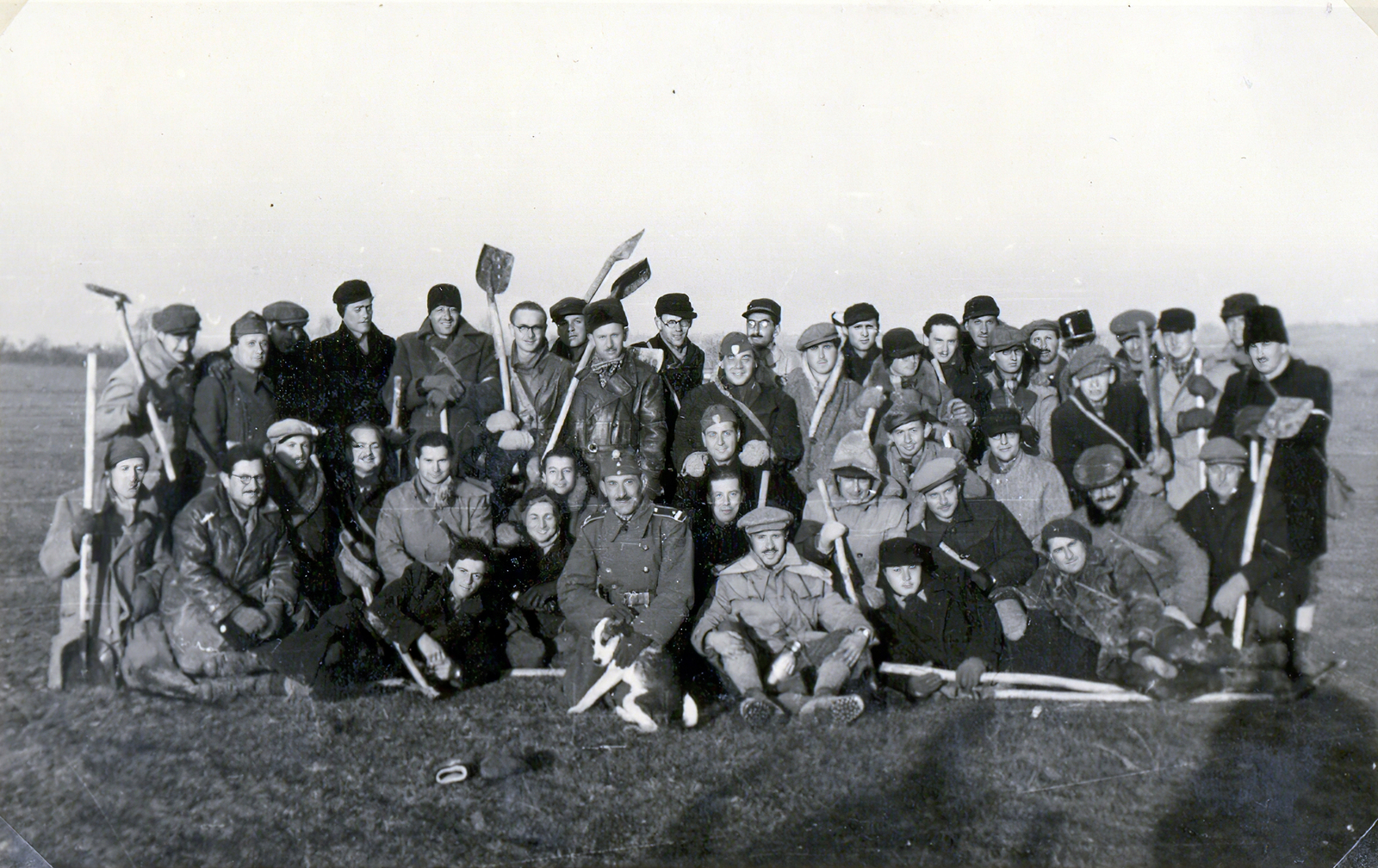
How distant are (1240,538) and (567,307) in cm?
338

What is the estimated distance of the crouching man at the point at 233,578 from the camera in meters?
4.14

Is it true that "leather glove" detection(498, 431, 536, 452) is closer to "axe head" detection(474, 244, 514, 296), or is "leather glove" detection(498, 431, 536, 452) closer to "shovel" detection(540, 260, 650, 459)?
"shovel" detection(540, 260, 650, 459)

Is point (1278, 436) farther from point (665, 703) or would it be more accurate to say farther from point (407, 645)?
point (407, 645)

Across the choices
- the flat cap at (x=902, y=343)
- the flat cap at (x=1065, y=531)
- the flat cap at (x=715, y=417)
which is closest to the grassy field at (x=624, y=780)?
the flat cap at (x=1065, y=531)

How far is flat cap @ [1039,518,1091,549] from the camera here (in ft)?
14.0

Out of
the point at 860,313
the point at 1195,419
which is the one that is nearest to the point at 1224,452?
the point at 1195,419

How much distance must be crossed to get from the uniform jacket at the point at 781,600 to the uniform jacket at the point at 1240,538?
5.57ft

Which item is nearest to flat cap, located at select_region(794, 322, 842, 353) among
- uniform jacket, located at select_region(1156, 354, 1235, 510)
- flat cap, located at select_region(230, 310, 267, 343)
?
uniform jacket, located at select_region(1156, 354, 1235, 510)

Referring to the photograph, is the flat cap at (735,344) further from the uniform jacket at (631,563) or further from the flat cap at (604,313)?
A: the uniform jacket at (631,563)

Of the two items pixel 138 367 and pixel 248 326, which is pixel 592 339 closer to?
pixel 248 326

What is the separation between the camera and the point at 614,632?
408 cm

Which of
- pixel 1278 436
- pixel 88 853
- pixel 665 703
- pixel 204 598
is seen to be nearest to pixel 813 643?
pixel 665 703

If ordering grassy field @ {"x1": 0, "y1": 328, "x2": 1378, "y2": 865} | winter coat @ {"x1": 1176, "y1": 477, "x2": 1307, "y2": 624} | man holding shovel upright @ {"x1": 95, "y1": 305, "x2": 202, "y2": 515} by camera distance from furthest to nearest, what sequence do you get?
winter coat @ {"x1": 1176, "y1": 477, "x2": 1307, "y2": 624} → man holding shovel upright @ {"x1": 95, "y1": 305, "x2": 202, "y2": 515} → grassy field @ {"x1": 0, "y1": 328, "x2": 1378, "y2": 865}

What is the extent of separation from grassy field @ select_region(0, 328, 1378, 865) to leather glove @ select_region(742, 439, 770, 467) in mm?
1230
